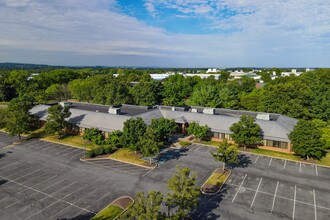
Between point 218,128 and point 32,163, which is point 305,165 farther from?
point 32,163

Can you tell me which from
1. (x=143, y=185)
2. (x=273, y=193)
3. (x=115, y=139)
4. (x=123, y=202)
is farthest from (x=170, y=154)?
(x=273, y=193)

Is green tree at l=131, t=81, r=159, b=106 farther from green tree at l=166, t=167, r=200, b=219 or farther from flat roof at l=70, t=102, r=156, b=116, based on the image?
green tree at l=166, t=167, r=200, b=219

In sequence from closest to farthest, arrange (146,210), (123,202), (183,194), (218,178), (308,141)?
(146,210) → (183,194) → (123,202) → (218,178) → (308,141)

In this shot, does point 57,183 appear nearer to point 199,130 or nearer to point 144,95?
point 199,130

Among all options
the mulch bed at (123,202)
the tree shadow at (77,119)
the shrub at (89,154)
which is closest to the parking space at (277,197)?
the mulch bed at (123,202)


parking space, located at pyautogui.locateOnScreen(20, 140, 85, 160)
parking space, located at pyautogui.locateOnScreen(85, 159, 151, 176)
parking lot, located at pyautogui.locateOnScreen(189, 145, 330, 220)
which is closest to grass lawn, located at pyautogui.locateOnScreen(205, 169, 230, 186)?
parking lot, located at pyautogui.locateOnScreen(189, 145, 330, 220)

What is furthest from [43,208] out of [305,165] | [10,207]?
[305,165]

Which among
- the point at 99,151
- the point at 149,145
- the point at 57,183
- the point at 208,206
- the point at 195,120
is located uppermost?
the point at 195,120
